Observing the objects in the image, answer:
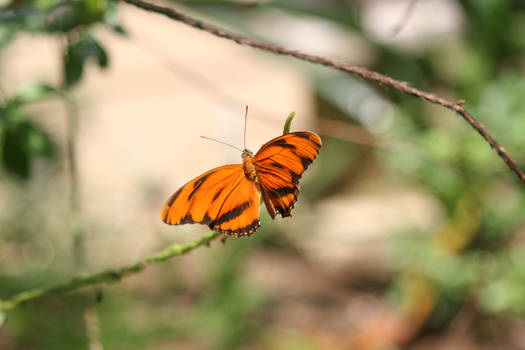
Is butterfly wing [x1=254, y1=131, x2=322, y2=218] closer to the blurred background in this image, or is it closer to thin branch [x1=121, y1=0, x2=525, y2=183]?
thin branch [x1=121, y1=0, x2=525, y2=183]

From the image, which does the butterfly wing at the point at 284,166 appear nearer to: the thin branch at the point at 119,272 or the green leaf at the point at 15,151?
the thin branch at the point at 119,272

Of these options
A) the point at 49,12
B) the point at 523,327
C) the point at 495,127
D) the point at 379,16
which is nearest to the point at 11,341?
the point at 49,12

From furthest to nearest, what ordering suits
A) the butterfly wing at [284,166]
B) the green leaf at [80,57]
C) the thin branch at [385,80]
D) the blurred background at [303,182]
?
1. the blurred background at [303,182]
2. the green leaf at [80,57]
3. the butterfly wing at [284,166]
4. the thin branch at [385,80]

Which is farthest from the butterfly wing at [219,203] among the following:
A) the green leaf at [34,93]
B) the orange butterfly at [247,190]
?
the green leaf at [34,93]

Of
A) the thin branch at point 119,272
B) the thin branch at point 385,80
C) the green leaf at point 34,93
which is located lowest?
the thin branch at point 119,272

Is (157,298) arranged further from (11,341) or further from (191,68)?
(191,68)

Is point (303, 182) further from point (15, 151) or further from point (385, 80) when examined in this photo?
Result: point (385, 80)

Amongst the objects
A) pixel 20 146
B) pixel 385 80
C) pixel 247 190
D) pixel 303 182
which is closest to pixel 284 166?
pixel 247 190
